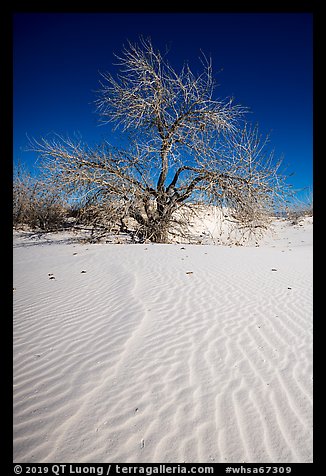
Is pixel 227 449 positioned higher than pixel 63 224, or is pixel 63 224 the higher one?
pixel 63 224

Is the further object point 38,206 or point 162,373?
point 38,206

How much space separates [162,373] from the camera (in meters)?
2.60

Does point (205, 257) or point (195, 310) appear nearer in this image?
point (195, 310)

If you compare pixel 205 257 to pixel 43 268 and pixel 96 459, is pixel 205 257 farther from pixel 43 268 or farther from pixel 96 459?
pixel 96 459

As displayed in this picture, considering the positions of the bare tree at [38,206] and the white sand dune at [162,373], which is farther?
the bare tree at [38,206]

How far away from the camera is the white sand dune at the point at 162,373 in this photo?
6.00 feet

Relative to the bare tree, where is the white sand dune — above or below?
below

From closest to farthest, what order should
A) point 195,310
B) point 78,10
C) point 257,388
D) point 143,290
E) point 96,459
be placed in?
point 96,459
point 78,10
point 257,388
point 195,310
point 143,290

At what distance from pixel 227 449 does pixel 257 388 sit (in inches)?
29.0

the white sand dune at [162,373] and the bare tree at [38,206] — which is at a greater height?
the bare tree at [38,206]

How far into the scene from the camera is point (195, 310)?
4.32 meters

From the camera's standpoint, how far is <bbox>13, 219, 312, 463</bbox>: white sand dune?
6.00 ft
